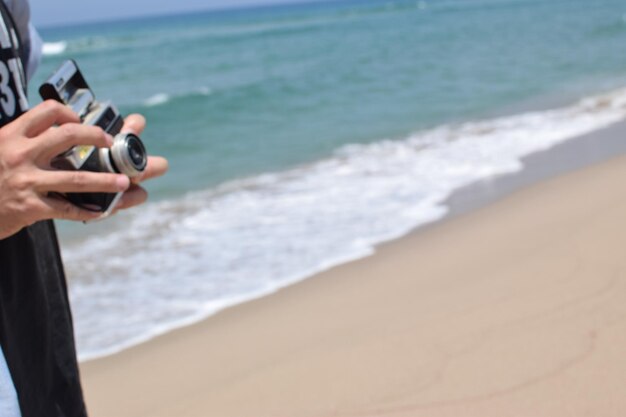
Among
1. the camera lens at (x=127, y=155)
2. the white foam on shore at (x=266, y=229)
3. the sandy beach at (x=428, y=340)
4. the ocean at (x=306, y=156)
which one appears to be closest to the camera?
the camera lens at (x=127, y=155)

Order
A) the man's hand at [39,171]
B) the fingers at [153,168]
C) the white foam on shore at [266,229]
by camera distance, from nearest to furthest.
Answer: the man's hand at [39,171], the fingers at [153,168], the white foam on shore at [266,229]

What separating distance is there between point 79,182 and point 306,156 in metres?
6.13

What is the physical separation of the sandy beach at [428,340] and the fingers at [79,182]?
48.1 inches

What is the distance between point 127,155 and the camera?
113 centimetres

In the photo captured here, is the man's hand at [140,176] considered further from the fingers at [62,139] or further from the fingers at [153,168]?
the fingers at [62,139]

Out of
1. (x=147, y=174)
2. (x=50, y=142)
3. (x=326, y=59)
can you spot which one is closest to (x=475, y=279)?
(x=147, y=174)

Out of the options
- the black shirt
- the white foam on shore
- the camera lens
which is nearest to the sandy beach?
the white foam on shore

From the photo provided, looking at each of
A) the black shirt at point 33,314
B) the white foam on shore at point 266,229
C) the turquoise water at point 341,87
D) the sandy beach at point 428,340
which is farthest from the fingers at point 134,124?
the turquoise water at point 341,87

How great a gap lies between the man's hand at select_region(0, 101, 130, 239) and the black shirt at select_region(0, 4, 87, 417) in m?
0.19

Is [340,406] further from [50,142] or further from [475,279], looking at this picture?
[50,142]

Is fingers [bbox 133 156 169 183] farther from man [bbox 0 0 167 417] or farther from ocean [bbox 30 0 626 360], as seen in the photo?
ocean [bbox 30 0 626 360]

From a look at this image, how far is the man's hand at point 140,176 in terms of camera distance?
1206 mm

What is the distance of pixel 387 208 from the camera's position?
4.66 m

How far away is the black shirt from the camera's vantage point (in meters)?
1.18
